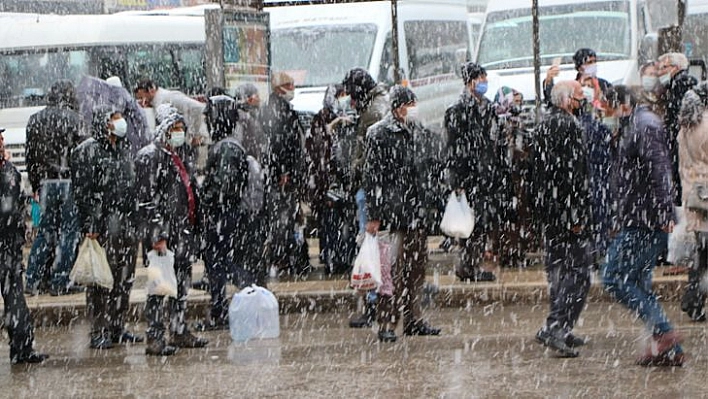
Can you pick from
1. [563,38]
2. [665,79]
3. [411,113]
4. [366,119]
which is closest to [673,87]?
[665,79]

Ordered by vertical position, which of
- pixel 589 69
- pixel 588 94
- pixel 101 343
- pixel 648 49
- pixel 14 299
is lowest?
pixel 101 343

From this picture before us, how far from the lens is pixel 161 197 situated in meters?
10.8

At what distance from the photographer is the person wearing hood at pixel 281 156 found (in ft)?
43.4

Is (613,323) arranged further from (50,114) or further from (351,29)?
(351,29)

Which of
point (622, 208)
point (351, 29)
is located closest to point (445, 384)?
point (622, 208)

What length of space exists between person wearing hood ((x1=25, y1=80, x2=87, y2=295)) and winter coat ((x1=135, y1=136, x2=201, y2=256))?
2487mm

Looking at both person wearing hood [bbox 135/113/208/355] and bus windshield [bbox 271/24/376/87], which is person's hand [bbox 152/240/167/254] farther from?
bus windshield [bbox 271/24/376/87]

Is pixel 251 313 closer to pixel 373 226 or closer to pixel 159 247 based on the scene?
pixel 159 247

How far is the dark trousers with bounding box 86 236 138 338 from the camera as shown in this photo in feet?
36.7

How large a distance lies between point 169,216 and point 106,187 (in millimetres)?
572

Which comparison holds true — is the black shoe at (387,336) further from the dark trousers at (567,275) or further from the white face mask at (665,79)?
the white face mask at (665,79)

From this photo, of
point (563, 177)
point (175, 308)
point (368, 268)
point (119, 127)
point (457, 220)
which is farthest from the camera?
point (457, 220)

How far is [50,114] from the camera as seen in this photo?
43.2 feet

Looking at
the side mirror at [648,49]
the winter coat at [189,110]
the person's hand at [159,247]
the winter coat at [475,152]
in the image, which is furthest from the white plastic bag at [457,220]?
the side mirror at [648,49]
